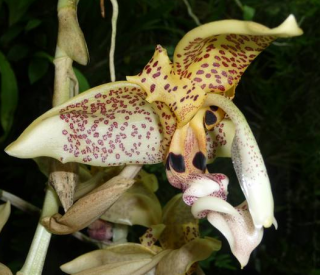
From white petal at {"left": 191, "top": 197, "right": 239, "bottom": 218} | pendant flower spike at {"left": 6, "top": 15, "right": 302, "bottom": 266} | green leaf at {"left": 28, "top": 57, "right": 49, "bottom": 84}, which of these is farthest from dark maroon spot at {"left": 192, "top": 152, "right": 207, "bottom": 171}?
green leaf at {"left": 28, "top": 57, "right": 49, "bottom": 84}

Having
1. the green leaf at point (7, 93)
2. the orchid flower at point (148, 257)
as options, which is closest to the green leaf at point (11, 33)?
the green leaf at point (7, 93)

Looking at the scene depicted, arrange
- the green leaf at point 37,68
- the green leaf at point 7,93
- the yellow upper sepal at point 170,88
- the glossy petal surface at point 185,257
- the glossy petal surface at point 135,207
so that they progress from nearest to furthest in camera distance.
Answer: the yellow upper sepal at point 170,88, the glossy petal surface at point 185,257, the glossy petal surface at point 135,207, the green leaf at point 7,93, the green leaf at point 37,68

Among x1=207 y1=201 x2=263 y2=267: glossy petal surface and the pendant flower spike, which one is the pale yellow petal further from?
x1=207 y1=201 x2=263 y2=267: glossy petal surface

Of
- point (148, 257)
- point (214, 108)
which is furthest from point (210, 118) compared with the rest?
point (148, 257)

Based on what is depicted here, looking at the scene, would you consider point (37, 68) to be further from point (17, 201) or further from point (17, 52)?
point (17, 201)

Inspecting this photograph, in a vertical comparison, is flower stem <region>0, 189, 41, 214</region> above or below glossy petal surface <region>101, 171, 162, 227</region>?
above

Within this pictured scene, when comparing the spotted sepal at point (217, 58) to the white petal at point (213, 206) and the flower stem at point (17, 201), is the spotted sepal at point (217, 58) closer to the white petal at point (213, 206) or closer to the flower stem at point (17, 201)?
the white petal at point (213, 206)
